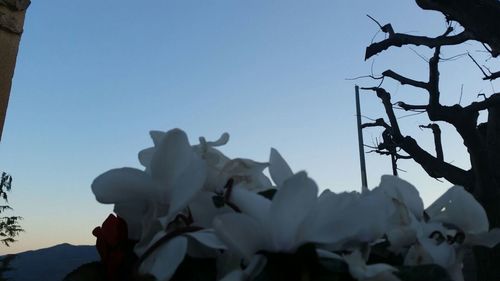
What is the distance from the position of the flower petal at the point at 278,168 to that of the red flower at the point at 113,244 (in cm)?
19

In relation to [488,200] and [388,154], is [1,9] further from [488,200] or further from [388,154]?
[388,154]

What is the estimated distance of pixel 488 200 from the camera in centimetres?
616

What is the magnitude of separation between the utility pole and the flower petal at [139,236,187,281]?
442 centimetres

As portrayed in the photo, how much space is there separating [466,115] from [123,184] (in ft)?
21.3

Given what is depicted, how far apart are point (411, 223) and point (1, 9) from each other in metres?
4.77

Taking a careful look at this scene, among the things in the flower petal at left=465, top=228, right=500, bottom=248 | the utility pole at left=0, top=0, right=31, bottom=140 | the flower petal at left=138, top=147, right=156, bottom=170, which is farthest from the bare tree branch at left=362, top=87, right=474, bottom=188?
the flower petal at left=138, top=147, right=156, bottom=170

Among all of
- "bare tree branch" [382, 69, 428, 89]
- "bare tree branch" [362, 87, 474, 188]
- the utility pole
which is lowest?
"bare tree branch" [362, 87, 474, 188]

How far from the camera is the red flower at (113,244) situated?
618 mm

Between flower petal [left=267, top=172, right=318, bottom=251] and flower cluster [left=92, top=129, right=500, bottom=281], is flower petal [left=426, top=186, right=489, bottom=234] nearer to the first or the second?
flower cluster [left=92, top=129, right=500, bottom=281]

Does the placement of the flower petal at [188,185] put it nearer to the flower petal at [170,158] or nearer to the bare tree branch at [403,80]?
the flower petal at [170,158]

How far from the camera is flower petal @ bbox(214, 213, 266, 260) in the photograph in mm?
509

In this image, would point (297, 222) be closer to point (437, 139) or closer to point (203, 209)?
point (203, 209)

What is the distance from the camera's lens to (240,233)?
518mm

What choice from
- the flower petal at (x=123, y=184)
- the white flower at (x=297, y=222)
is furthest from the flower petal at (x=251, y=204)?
the flower petal at (x=123, y=184)
